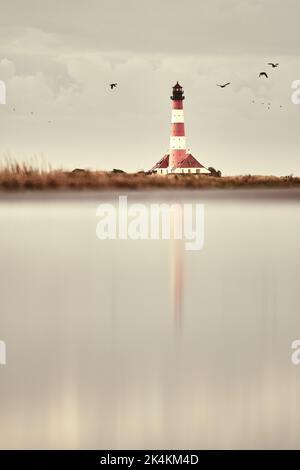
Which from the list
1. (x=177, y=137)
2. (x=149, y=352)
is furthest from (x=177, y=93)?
(x=149, y=352)

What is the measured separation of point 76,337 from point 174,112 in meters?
31.6

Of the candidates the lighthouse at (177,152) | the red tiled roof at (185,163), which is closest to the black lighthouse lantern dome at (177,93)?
the lighthouse at (177,152)

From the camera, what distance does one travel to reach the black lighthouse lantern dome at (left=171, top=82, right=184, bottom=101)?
126 feet

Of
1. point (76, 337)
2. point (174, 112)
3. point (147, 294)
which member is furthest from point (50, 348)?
point (174, 112)

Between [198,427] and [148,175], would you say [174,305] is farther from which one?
[148,175]

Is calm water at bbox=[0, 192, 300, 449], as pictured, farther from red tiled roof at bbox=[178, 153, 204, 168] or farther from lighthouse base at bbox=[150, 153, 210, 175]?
lighthouse base at bbox=[150, 153, 210, 175]

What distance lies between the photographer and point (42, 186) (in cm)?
3519

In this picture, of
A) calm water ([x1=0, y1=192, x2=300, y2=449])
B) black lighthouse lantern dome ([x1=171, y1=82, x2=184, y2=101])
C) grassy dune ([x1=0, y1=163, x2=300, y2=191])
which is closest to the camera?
calm water ([x1=0, y1=192, x2=300, y2=449])

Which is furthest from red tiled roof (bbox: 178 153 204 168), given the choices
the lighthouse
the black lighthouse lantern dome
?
the black lighthouse lantern dome

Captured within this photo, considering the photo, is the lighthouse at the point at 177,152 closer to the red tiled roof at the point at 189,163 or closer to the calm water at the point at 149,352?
the red tiled roof at the point at 189,163

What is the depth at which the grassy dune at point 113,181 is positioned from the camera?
32.2 m

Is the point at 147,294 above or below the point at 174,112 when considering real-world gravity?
below

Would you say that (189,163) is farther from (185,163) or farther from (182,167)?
(182,167)

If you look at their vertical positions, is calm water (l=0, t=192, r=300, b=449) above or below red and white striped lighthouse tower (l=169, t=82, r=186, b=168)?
below
